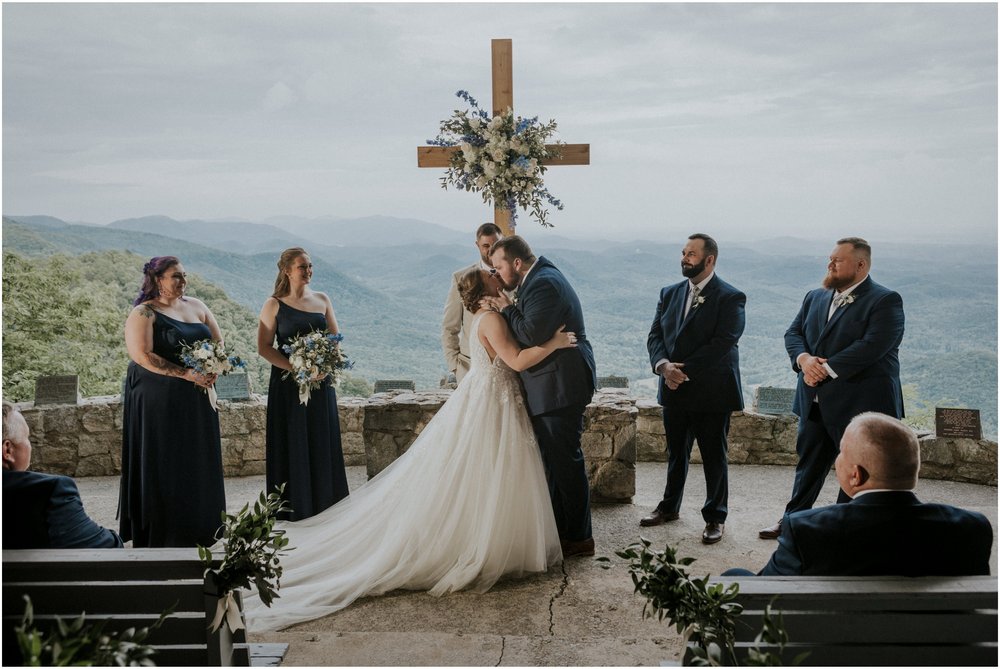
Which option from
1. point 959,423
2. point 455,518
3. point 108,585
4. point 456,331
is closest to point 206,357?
point 455,518

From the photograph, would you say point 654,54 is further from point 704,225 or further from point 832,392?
point 832,392

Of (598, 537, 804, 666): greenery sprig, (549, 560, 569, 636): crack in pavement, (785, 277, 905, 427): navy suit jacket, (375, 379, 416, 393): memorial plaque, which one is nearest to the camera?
(598, 537, 804, 666): greenery sprig

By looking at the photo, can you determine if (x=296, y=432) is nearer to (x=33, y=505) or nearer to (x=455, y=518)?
(x=455, y=518)

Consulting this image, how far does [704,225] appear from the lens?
37.9 feet

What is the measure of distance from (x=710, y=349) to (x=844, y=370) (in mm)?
699

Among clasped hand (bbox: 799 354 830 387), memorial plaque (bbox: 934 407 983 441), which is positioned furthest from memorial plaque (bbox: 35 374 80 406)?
memorial plaque (bbox: 934 407 983 441)

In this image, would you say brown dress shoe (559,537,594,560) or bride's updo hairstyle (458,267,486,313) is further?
brown dress shoe (559,537,594,560)

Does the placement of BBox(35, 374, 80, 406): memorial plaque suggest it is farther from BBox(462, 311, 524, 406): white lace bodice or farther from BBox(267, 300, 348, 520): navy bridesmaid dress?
BBox(462, 311, 524, 406): white lace bodice

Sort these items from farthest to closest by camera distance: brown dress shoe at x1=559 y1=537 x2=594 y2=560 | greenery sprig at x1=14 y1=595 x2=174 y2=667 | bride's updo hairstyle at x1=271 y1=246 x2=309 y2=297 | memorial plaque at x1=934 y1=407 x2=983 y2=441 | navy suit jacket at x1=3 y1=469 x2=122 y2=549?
memorial plaque at x1=934 y1=407 x2=983 y2=441 < bride's updo hairstyle at x1=271 y1=246 x2=309 y2=297 < brown dress shoe at x1=559 y1=537 x2=594 y2=560 < navy suit jacket at x1=3 y1=469 x2=122 y2=549 < greenery sprig at x1=14 y1=595 x2=174 y2=667

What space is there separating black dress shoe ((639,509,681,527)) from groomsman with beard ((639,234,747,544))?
26 millimetres

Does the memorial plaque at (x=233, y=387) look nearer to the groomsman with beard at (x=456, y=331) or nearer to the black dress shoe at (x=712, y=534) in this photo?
the groomsman with beard at (x=456, y=331)

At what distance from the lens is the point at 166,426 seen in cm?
398

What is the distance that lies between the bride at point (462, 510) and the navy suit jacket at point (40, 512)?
3.58 feet

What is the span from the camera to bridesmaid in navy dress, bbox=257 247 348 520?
4484 mm
